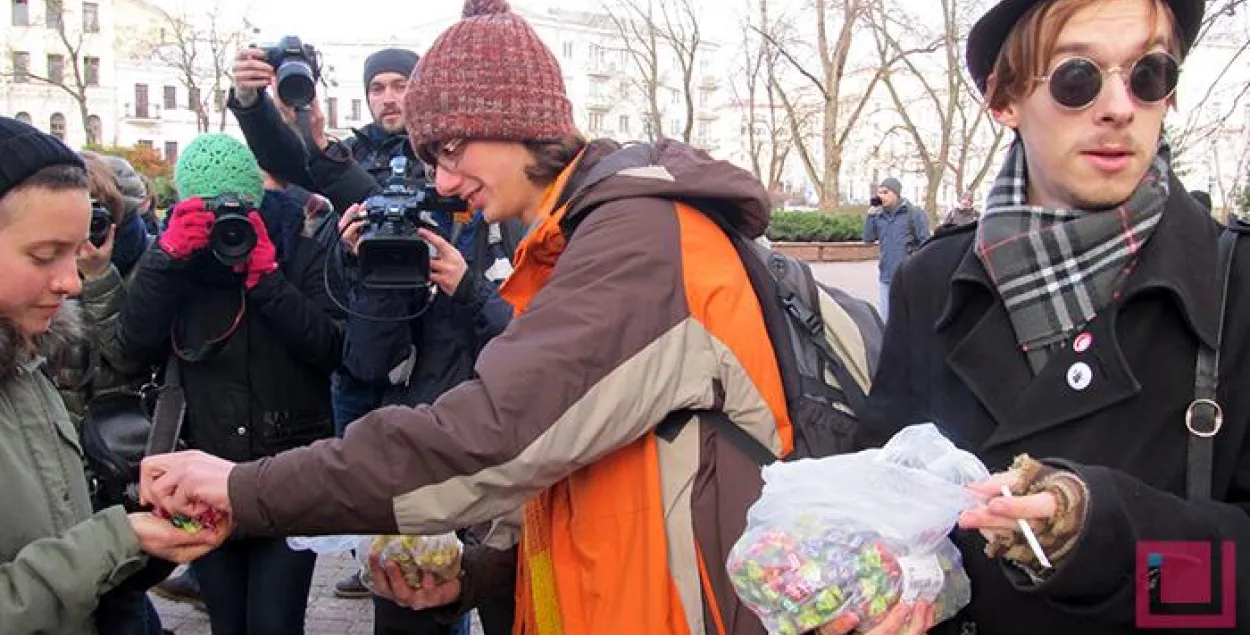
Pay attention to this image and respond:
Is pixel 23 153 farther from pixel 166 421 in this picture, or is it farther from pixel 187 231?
pixel 187 231

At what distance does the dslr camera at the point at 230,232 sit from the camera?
3406 millimetres

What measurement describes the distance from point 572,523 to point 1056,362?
91cm

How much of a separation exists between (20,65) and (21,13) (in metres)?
6.53

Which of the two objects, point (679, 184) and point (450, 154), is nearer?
point (679, 184)

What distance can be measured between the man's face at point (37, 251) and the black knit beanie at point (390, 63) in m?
2.36

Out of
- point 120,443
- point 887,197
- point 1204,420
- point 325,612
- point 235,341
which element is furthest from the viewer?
point 887,197

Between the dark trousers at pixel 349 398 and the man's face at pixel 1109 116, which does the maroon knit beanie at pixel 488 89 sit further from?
the dark trousers at pixel 349 398

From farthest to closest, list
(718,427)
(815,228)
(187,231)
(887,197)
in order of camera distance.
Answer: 1. (815,228)
2. (887,197)
3. (187,231)
4. (718,427)

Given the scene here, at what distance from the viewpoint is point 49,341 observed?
279 centimetres

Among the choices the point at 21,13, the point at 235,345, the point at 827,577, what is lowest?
the point at 827,577

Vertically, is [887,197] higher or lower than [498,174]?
higher

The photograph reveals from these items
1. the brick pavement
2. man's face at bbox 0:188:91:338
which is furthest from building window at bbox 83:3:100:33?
man's face at bbox 0:188:91:338

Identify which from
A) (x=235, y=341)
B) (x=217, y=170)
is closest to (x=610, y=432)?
(x=235, y=341)

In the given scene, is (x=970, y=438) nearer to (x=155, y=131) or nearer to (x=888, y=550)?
(x=888, y=550)
